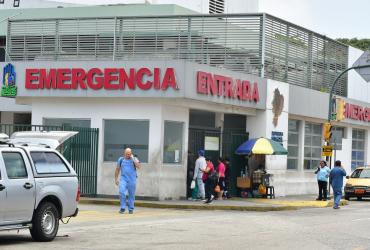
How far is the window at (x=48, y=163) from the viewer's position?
1495 cm

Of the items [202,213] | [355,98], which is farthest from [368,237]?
[355,98]

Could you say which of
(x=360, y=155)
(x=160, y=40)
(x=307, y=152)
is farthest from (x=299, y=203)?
(x=360, y=155)

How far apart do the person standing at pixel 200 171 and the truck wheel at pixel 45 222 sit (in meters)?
13.2

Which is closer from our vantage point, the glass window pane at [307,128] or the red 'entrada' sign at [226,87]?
the red 'entrada' sign at [226,87]

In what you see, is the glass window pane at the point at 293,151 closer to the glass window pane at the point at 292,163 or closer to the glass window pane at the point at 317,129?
the glass window pane at the point at 292,163

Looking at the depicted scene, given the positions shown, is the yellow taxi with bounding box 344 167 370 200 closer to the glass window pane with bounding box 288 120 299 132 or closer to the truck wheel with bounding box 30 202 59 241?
the glass window pane with bounding box 288 120 299 132

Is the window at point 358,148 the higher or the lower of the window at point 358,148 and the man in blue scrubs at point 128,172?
the higher

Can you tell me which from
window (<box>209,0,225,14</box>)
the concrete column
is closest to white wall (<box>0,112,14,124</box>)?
the concrete column

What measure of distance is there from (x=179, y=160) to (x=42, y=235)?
1444 cm

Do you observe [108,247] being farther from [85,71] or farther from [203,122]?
[203,122]

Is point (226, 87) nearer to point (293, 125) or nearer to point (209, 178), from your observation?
point (209, 178)

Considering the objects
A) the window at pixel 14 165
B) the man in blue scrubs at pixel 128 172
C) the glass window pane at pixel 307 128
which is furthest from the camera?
the glass window pane at pixel 307 128

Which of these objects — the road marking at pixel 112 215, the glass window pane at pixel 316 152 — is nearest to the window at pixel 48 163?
the road marking at pixel 112 215

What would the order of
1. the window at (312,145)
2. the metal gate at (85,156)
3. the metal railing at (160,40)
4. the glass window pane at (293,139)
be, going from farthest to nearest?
the window at (312,145)
the glass window pane at (293,139)
the metal railing at (160,40)
the metal gate at (85,156)
